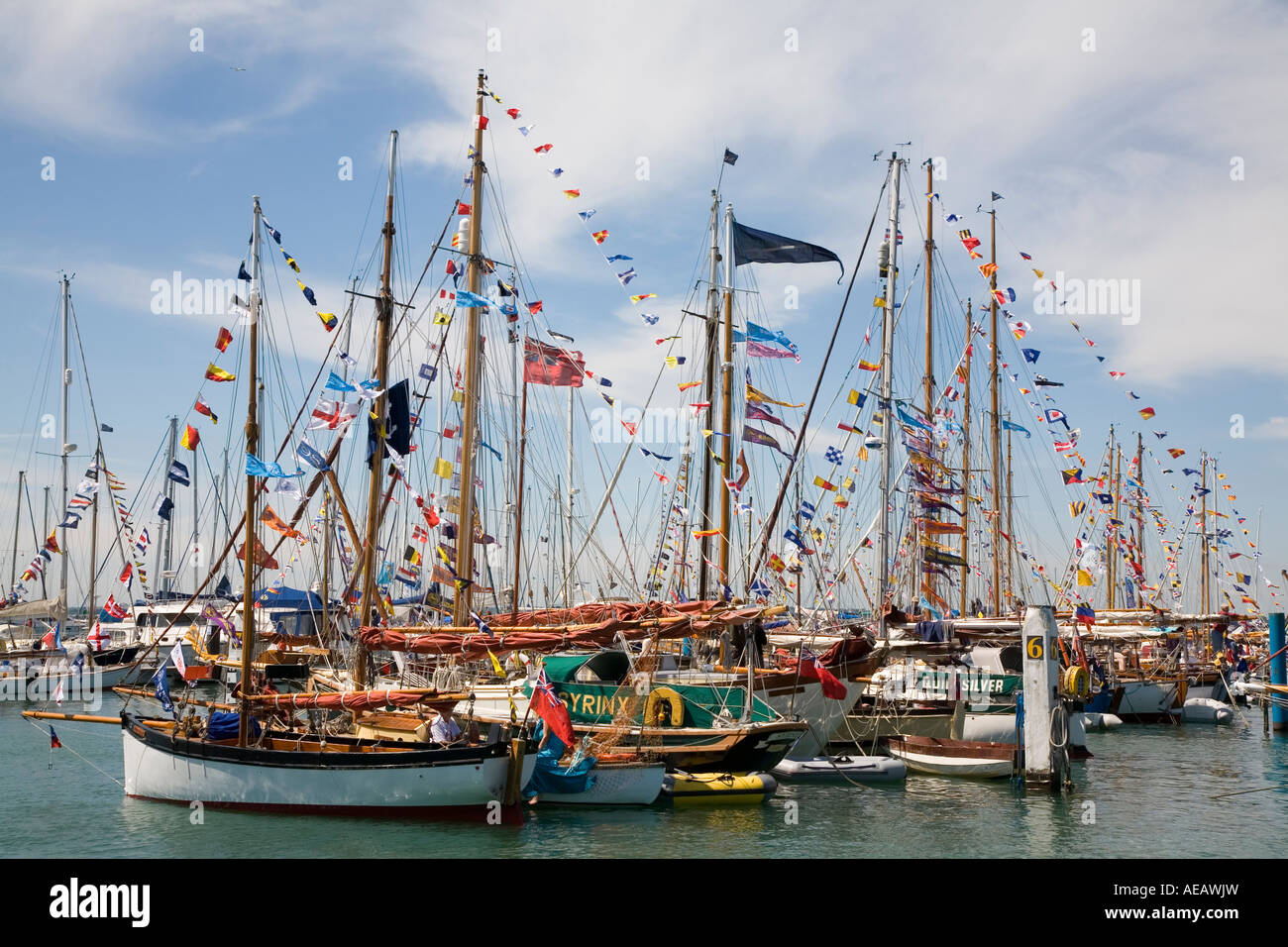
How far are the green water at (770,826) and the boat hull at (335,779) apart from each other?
42 centimetres

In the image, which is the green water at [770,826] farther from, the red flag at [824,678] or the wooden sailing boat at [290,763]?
the red flag at [824,678]

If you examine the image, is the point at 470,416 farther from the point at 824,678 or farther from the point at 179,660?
the point at 824,678

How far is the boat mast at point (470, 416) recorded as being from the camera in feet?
111

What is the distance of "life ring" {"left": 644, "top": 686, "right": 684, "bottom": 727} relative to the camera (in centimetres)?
2981

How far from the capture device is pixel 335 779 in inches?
957

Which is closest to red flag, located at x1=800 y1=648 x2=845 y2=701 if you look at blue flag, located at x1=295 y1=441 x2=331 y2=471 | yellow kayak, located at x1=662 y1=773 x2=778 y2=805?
yellow kayak, located at x1=662 y1=773 x2=778 y2=805

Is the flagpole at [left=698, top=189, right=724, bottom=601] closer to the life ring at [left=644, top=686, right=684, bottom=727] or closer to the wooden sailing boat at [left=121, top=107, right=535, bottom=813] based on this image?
the life ring at [left=644, top=686, right=684, bottom=727]

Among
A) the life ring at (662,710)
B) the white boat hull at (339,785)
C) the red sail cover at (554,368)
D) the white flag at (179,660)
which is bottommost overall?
the white boat hull at (339,785)

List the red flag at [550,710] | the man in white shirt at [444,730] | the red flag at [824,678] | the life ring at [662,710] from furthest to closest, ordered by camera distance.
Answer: the life ring at [662,710], the red flag at [824,678], the man in white shirt at [444,730], the red flag at [550,710]


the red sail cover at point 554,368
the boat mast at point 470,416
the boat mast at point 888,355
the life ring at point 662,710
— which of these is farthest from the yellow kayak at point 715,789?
the red sail cover at point 554,368

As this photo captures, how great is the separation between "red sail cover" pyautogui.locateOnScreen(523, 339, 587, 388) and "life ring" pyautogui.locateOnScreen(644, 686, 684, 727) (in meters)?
11.3
